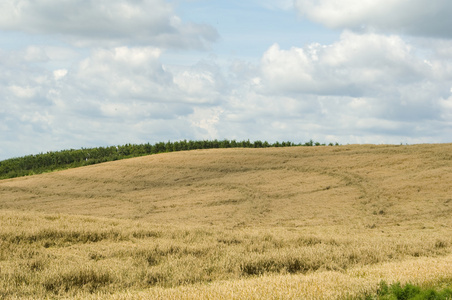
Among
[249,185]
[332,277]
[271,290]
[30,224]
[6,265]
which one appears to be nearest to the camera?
[271,290]

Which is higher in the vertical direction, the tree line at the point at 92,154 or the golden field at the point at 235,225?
the tree line at the point at 92,154

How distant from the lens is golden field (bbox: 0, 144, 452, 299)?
7.91 m

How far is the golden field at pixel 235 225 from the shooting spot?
791cm

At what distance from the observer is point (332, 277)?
773 centimetres

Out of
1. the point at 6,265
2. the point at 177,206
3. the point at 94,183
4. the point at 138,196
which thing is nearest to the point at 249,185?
the point at 177,206

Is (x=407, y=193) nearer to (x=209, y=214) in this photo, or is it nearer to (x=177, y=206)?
(x=209, y=214)

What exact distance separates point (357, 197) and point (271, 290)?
604 inches

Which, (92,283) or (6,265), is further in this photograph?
(6,265)

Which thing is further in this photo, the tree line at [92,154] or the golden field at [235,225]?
the tree line at [92,154]

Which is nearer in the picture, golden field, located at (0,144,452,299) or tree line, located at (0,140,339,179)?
golden field, located at (0,144,452,299)

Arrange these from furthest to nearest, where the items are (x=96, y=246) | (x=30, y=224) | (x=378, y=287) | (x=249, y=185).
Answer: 1. (x=249, y=185)
2. (x=30, y=224)
3. (x=96, y=246)
4. (x=378, y=287)

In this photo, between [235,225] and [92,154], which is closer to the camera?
[235,225]

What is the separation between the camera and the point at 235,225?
17500mm

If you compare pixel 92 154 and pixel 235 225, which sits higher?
pixel 92 154
